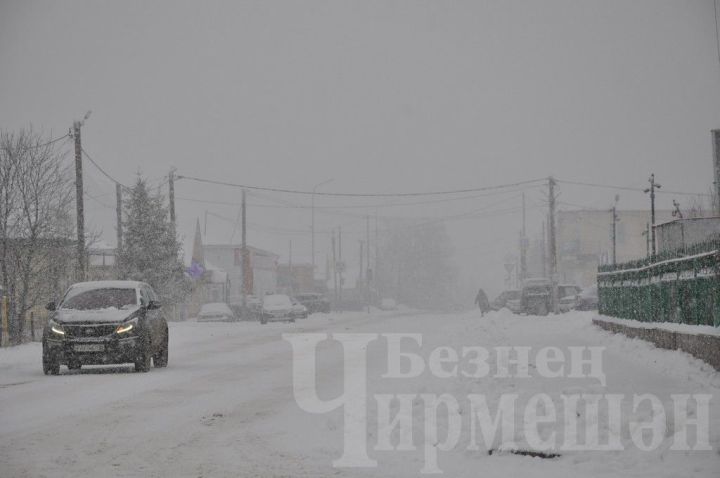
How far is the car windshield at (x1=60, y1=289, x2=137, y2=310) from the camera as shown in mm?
17469

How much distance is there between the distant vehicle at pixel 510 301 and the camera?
53.0m

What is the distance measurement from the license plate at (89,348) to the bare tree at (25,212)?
1180cm

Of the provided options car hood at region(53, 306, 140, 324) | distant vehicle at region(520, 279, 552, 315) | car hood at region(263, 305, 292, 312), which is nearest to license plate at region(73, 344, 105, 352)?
car hood at region(53, 306, 140, 324)

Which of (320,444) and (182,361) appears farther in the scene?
(182,361)

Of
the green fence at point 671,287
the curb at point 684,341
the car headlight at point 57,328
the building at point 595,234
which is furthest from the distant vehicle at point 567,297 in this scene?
the building at point 595,234

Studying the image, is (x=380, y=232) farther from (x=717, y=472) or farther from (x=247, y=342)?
(x=717, y=472)

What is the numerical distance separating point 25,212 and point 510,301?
3329cm

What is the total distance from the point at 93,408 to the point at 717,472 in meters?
7.38

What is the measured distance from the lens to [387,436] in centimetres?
859

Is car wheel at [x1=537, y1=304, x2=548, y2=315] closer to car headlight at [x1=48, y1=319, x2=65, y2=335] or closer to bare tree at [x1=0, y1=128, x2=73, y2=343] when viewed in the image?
bare tree at [x1=0, y1=128, x2=73, y2=343]

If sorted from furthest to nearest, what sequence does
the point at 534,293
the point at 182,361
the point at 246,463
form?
the point at 534,293
the point at 182,361
the point at 246,463

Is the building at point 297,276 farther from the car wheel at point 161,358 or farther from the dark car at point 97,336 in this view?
the dark car at point 97,336

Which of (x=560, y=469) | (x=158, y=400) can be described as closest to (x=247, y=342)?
(x=158, y=400)

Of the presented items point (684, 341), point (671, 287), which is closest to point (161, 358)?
point (684, 341)
